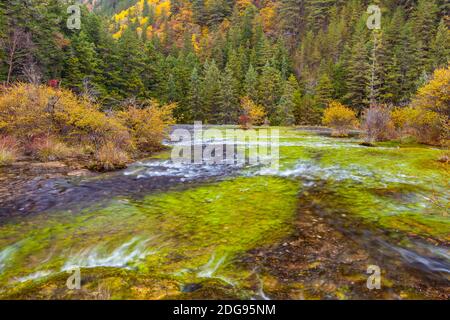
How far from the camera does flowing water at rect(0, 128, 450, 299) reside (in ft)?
18.7

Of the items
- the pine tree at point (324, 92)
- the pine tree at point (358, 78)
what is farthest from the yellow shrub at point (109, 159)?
the pine tree at point (358, 78)

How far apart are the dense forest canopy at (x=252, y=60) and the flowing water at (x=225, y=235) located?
773 inches

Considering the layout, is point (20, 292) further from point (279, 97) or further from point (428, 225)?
point (279, 97)

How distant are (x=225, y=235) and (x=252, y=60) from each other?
7408 centimetres

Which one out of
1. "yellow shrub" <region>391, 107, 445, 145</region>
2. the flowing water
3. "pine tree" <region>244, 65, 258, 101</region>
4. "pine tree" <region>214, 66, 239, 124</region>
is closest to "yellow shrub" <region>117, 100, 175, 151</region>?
the flowing water

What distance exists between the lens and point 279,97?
2467 inches

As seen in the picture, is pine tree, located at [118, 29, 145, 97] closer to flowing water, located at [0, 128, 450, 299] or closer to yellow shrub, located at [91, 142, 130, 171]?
yellow shrub, located at [91, 142, 130, 171]

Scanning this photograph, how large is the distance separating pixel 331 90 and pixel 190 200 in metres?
54.1

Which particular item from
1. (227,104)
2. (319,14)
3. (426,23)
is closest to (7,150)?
(227,104)

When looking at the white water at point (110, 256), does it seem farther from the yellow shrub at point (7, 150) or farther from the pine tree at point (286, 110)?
the pine tree at point (286, 110)

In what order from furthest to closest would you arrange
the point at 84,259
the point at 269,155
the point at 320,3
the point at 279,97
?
1. the point at 320,3
2. the point at 279,97
3. the point at 269,155
4. the point at 84,259

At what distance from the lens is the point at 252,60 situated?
77.3 metres

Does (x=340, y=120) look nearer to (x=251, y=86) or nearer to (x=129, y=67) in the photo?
(x=251, y=86)
